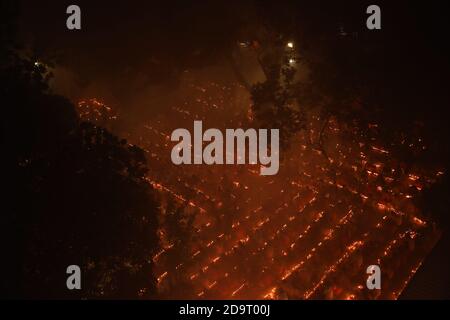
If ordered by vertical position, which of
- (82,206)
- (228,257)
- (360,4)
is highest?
(360,4)

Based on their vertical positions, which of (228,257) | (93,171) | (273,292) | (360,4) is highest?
(360,4)

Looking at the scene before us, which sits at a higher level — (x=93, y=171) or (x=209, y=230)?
(x=93, y=171)

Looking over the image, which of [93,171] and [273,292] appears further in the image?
[273,292]

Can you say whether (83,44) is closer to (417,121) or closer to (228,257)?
(228,257)

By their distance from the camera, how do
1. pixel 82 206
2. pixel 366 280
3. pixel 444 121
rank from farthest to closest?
pixel 444 121, pixel 366 280, pixel 82 206
